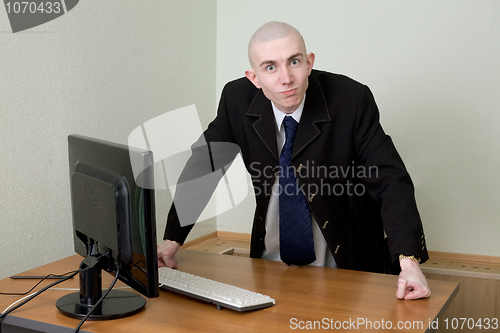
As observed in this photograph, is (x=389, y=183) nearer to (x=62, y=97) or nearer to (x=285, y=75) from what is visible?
(x=285, y=75)

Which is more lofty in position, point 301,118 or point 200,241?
point 301,118

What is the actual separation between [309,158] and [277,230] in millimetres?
309

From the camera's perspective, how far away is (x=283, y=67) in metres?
1.60

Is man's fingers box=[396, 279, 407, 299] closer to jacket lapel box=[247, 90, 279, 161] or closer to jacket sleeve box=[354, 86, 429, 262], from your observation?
jacket sleeve box=[354, 86, 429, 262]

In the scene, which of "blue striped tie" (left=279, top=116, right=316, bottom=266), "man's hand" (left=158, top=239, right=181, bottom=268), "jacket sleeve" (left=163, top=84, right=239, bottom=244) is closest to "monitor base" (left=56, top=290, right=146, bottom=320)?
"man's hand" (left=158, top=239, right=181, bottom=268)

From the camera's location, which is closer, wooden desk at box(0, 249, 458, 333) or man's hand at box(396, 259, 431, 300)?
wooden desk at box(0, 249, 458, 333)

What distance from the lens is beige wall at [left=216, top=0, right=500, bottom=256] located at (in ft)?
8.42

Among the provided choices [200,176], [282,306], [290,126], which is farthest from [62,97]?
[282,306]

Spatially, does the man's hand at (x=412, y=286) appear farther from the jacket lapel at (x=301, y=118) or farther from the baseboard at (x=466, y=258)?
the baseboard at (x=466, y=258)

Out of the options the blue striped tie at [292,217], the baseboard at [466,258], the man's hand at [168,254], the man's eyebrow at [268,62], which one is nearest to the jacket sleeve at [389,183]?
the blue striped tie at [292,217]

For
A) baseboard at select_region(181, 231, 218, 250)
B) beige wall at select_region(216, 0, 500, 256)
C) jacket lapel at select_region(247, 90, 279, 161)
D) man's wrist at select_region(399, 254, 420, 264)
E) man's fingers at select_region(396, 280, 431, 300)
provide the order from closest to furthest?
man's fingers at select_region(396, 280, 431, 300)
man's wrist at select_region(399, 254, 420, 264)
jacket lapel at select_region(247, 90, 279, 161)
beige wall at select_region(216, 0, 500, 256)
baseboard at select_region(181, 231, 218, 250)

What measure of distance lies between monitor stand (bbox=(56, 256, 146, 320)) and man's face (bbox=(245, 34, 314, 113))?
774 millimetres

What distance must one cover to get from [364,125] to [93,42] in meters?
1.20

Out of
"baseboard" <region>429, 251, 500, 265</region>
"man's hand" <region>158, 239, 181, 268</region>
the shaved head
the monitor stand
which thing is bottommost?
"baseboard" <region>429, 251, 500, 265</region>
